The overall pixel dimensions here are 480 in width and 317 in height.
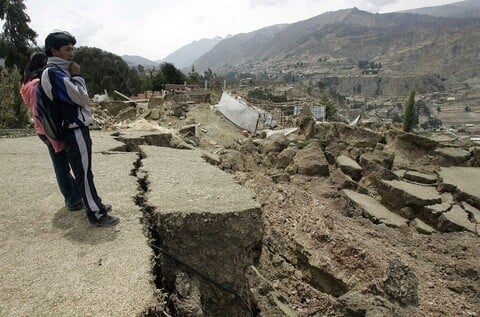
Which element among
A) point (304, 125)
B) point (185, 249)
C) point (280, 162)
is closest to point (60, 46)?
point (185, 249)

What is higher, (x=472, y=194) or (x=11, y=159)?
(x=11, y=159)

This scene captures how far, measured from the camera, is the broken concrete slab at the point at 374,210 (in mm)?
6316

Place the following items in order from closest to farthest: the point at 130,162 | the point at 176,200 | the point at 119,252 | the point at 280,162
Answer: the point at 119,252, the point at 176,200, the point at 130,162, the point at 280,162

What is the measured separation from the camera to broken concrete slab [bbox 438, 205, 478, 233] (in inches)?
238

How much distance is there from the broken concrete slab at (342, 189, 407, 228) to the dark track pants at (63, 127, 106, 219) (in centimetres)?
492

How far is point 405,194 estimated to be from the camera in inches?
272

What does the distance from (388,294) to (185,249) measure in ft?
7.39

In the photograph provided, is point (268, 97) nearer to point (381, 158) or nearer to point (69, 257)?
point (381, 158)

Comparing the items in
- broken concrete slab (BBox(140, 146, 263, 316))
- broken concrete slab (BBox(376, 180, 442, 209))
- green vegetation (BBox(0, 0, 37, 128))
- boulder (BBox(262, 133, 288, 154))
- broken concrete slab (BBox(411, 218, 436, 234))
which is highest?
green vegetation (BBox(0, 0, 37, 128))

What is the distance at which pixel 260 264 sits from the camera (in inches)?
174

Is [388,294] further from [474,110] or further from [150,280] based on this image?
[474,110]

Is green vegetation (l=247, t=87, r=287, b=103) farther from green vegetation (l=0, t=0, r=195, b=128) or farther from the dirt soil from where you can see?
the dirt soil

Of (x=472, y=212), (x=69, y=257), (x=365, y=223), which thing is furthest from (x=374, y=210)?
(x=69, y=257)

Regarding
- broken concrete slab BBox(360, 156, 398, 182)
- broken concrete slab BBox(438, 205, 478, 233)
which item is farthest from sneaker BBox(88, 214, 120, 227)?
broken concrete slab BBox(360, 156, 398, 182)
